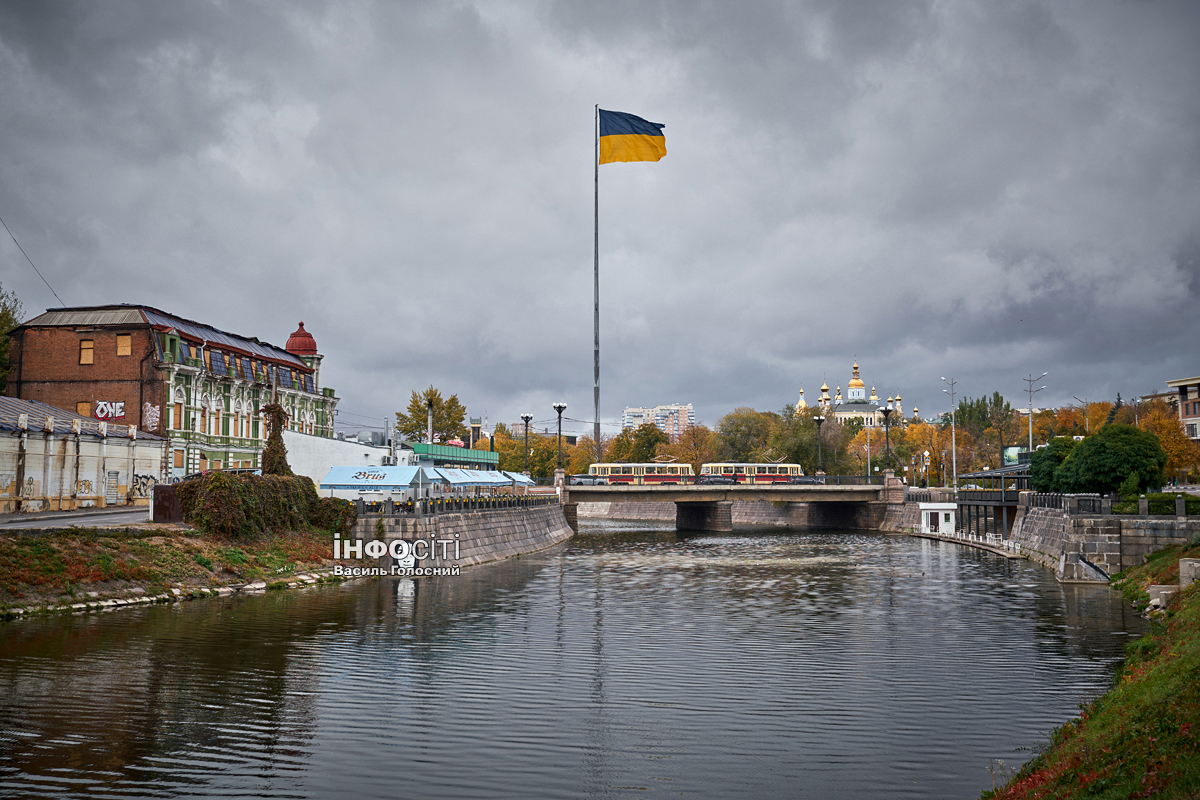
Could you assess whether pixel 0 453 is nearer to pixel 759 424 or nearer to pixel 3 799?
pixel 3 799

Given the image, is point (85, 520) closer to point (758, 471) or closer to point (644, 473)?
point (644, 473)

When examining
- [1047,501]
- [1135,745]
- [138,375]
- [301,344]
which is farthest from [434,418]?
[1135,745]

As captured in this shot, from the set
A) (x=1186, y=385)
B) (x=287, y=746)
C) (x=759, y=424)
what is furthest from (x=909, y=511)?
(x=287, y=746)

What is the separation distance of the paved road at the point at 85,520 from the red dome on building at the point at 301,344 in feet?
132

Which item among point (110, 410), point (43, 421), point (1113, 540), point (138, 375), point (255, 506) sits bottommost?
point (1113, 540)

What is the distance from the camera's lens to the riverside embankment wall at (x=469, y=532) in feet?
150

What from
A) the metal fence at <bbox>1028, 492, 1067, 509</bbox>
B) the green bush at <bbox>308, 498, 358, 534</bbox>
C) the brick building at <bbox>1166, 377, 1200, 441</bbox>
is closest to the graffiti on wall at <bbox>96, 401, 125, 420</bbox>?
the green bush at <bbox>308, 498, 358, 534</bbox>

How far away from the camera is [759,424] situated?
431 ft

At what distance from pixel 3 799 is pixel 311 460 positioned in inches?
1900

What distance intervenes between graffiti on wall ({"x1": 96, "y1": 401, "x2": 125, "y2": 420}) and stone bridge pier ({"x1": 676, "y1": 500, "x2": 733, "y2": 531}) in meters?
50.0

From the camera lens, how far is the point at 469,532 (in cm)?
4966

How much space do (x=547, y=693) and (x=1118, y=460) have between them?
140 feet

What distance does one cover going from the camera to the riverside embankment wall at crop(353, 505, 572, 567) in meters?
45.7

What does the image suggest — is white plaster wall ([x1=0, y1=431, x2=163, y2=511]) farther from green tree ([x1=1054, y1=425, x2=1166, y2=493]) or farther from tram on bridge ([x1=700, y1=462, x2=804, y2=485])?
green tree ([x1=1054, y1=425, x2=1166, y2=493])
